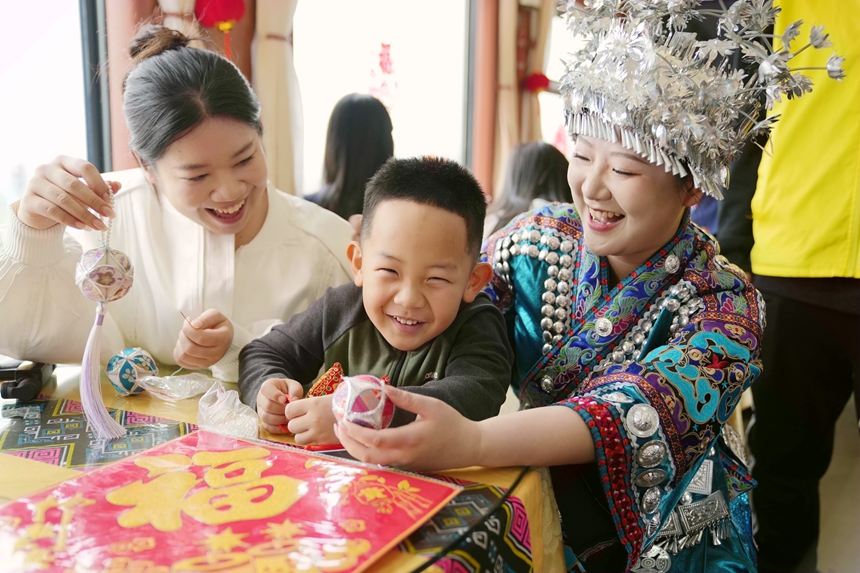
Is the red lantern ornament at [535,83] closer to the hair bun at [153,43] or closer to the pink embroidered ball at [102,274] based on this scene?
the hair bun at [153,43]

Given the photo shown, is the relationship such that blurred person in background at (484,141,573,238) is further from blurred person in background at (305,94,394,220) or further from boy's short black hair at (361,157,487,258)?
boy's short black hair at (361,157,487,258)

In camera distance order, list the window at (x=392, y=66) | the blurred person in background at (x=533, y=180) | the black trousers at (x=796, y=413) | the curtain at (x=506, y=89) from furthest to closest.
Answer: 1. the curtain at (x=506, y=89)
2. the window at (x=392, y=66)
3. the blurred person in background at (x=533, y=180)
4. the black trousers at (x=796, y=413)

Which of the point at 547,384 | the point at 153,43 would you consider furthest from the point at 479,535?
the point at 153,43

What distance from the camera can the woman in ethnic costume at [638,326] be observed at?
86 centimetres

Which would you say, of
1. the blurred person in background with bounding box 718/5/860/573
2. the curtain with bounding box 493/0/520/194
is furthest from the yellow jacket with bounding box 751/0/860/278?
the curtain with bounding box 493/0/520/194

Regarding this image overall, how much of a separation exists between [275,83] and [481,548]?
85.9 inches

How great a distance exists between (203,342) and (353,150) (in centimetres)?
165

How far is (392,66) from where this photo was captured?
3.60 meters

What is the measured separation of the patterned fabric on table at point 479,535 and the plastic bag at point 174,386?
0.48 metres

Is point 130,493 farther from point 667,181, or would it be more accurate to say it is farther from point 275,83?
point 275,83

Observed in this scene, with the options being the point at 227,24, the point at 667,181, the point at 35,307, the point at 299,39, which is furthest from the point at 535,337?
the point at 299,39

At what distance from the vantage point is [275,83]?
2.48m

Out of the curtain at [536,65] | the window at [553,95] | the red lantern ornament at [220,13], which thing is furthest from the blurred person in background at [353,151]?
the window at [553,95]

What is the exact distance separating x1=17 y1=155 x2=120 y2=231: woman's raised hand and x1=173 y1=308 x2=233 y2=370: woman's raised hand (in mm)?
203
